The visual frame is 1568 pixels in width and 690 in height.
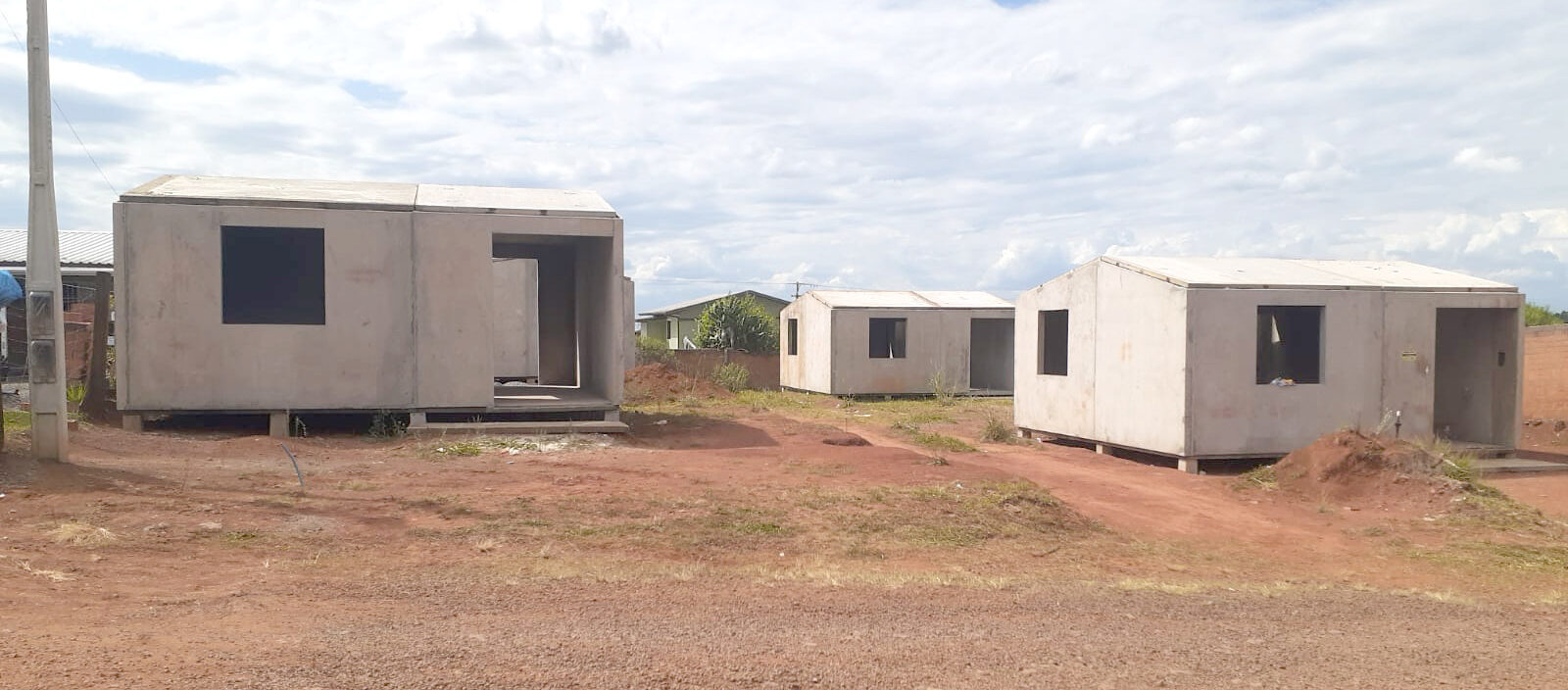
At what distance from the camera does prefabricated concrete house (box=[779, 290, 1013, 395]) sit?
87.0 ft

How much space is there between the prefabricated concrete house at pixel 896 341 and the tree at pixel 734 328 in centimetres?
506

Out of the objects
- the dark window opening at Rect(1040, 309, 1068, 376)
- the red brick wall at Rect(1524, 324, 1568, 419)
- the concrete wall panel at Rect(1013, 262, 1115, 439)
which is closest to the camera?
the concrete wall panel at Rect(1013, 262, 1115, 439)

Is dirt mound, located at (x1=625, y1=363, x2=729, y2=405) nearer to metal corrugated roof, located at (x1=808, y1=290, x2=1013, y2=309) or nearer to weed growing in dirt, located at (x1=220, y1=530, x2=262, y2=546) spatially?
metal corrugated roof, located at (x1=808, y1=290, x2=1013, y2=309)

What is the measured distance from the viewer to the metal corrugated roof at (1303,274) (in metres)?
13.4

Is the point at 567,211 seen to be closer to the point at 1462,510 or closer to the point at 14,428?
the point at 14,428

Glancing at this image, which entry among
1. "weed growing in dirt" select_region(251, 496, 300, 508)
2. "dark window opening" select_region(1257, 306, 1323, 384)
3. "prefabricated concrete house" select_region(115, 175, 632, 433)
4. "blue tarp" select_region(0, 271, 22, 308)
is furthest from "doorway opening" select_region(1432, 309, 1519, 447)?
"blue tarp" select_region(0, 271, 22, 308)

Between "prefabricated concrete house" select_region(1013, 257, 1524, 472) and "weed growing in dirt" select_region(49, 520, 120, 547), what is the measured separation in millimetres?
10777

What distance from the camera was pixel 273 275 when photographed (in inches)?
566

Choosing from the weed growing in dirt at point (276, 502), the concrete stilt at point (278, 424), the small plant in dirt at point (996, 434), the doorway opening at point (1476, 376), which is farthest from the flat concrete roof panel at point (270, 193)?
the doorway opening at point (1476, 376)

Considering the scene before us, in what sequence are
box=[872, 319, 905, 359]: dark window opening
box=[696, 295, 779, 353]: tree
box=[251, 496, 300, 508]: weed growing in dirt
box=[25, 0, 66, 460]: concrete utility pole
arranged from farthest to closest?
1. box=[696, 295, 779, 353]: tree
2. box=[872, 319, 905, 359]: dark window opening
3. box=[25, 0, 66, 460]: concrete utility pole
4. box=[251, 496, 300, 508]: weed growing in dirt

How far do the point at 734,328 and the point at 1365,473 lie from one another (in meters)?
22.9

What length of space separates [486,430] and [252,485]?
4622mm

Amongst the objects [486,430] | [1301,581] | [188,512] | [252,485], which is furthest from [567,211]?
[1301,581]

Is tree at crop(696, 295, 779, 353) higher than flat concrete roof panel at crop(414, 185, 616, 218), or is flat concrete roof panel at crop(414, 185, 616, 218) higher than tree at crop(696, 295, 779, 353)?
flat concrete roof panel at crop(414, 185, 616, 218)
